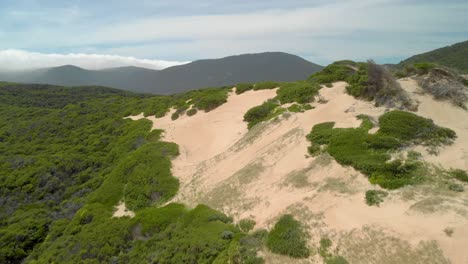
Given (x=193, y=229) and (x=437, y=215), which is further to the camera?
(x=193, y=229)

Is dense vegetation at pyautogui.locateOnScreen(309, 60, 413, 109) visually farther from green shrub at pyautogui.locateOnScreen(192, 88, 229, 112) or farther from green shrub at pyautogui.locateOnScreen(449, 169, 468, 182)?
green shrub at pyautogui.locateOnScreen(192, 88, 229, 112)

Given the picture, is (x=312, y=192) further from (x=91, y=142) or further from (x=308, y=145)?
(x=91, y=142)

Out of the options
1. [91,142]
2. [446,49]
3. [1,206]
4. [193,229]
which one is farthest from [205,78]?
[193,229]

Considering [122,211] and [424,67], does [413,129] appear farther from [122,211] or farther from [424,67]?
[122,211]

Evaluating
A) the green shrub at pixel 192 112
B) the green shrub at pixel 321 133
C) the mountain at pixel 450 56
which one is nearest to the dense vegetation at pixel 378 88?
the green shrub at pixel 321 133

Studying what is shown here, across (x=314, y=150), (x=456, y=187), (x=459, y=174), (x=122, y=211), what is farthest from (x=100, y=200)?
(x=459, y=174)

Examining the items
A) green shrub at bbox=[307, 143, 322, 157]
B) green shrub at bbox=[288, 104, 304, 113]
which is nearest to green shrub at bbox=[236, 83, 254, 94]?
green shrub at bbox=[288, 104, 304, 113]
